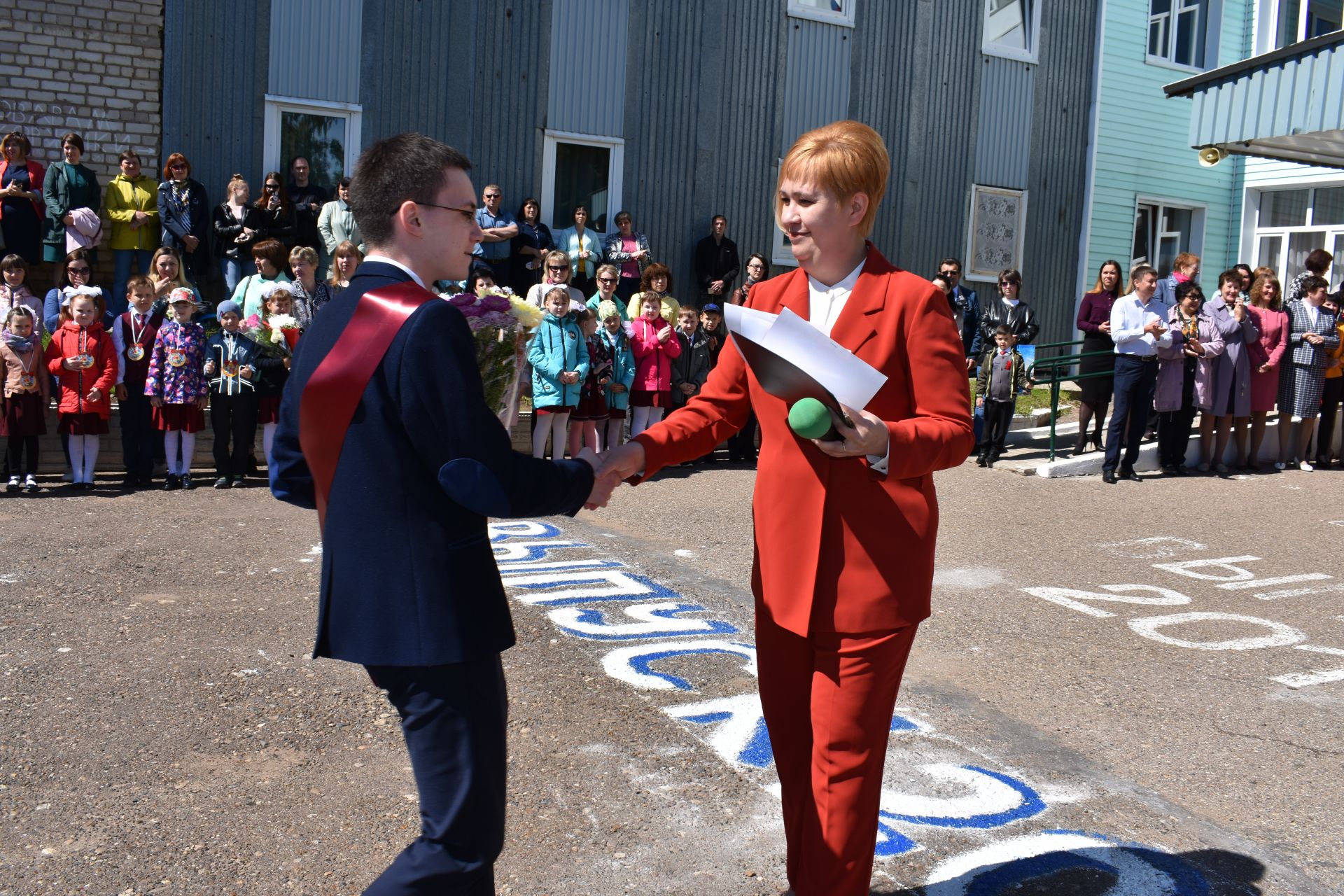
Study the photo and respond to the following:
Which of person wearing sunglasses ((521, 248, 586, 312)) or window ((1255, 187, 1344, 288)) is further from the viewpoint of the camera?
window ((1255, 187, 1344, 288))

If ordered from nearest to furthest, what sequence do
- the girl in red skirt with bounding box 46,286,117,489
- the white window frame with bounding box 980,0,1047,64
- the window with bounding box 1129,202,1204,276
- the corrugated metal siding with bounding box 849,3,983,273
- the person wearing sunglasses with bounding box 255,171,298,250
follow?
1. the girl in red skirt with bounding box 46,286,117,489
2. the person wearing sunglasses with bounding box 255,171,298,250
3. the corrugated metal siding with bounding box 849,3,983,273
4. the white window frame with bounding box 980,0,1047,64
5. the window with bounding box 1129,202,1204,276

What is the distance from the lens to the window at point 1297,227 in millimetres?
21156

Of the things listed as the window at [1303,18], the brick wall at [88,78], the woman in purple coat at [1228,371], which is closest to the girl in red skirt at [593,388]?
the brick wall at [88,78]

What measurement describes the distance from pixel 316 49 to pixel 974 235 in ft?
33.4

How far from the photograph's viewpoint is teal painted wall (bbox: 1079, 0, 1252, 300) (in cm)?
2097

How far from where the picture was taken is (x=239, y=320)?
442 inches

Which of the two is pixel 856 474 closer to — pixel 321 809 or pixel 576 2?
pixel 321 809

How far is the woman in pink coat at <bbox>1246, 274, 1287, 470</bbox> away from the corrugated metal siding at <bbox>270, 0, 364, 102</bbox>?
408 inches

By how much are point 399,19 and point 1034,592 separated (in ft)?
35.3

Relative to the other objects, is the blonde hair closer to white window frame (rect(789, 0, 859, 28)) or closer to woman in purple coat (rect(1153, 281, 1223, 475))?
woman in purple coat (rect(1153, 281, 1223, 475))

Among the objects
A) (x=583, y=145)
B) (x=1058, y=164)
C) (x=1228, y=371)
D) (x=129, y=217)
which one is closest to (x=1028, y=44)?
(x=1058, y=164)

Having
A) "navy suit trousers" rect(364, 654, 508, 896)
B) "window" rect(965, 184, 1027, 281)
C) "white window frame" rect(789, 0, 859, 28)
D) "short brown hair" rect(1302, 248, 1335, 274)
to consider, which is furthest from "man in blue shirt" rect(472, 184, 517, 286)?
"navy suit trousers" rect(364, 654, 508, 896)

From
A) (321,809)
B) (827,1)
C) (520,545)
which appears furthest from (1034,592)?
(827,1)

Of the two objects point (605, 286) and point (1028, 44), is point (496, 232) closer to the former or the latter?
point (605, 286)
